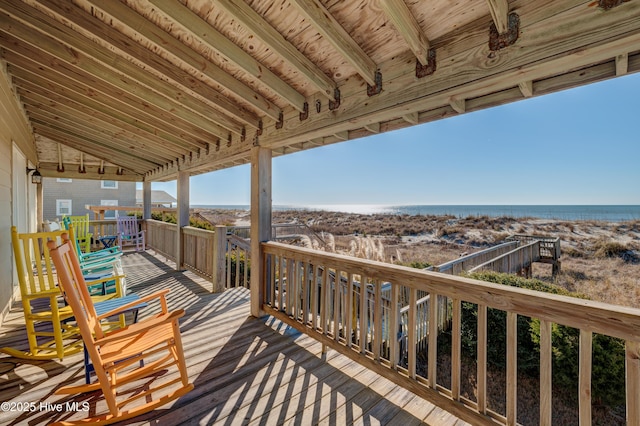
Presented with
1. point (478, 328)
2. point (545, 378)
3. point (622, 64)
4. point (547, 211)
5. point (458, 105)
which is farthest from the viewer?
point (547, 211)

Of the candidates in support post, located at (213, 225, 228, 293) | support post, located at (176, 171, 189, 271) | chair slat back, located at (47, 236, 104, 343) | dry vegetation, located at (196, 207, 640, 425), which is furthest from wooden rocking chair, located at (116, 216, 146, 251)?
chair slat back, located at (47, 236, 104, 343)

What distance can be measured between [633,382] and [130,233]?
354 inches

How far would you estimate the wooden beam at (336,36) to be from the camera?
1.48 m

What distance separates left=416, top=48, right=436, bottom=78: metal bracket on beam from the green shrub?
9.78ft

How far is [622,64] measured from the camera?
4.15ft

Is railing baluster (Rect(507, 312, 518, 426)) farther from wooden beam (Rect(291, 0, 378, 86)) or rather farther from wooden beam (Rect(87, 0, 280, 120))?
wooden beam (Rect(87, 0, 280, 120))

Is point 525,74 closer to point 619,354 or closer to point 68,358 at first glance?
point 619,354

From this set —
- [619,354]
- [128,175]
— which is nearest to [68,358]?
[619,354]

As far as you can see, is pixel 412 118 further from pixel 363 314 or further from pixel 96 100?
pixel 96 100

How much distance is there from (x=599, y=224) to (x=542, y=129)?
60.2 ft

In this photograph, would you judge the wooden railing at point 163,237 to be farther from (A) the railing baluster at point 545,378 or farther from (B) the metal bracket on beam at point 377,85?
(A) the railing baluster at point 545,378

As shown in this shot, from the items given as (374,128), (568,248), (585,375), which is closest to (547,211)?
(568,248)

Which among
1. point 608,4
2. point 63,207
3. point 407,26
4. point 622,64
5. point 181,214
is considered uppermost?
point 407,26

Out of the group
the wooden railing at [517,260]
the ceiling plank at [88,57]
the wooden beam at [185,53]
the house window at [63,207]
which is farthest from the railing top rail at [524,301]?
the house window at [63,207]
